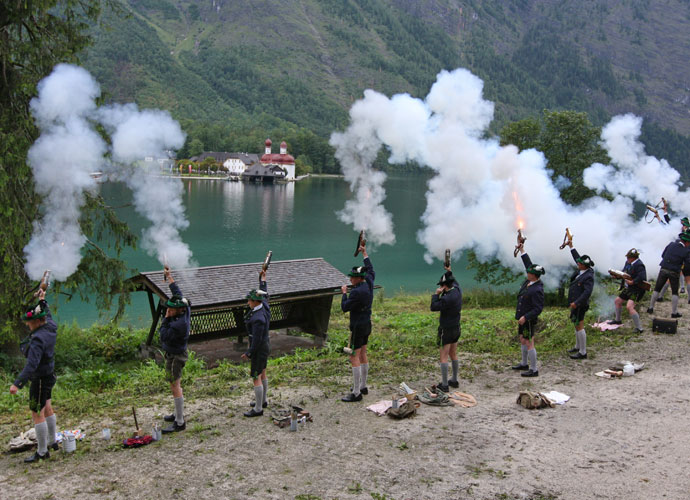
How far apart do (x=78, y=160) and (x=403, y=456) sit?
1047 cm

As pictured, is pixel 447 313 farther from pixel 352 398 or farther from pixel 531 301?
pixel 352 398

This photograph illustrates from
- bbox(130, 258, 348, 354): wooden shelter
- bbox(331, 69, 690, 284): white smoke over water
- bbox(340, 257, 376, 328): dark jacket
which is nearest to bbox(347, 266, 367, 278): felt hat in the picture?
bbox(340, 257, 376, 328): dark jacket

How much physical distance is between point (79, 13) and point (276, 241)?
31.1 meters

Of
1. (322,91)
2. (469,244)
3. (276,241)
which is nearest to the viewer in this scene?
(469,244)

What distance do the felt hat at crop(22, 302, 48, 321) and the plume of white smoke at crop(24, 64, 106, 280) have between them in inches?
245

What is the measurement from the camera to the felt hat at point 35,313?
8.13 meters

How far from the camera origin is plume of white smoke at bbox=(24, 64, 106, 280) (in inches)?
547

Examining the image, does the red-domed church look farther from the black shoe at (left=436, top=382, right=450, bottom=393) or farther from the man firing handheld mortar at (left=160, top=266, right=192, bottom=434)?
the man firing handheld mortar at (left=160, top=266, right=192, bottom=434)

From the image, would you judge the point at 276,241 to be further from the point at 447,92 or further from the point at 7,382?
the point at 7,382

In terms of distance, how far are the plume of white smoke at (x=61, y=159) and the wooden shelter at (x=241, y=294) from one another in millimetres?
2045

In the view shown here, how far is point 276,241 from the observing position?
150 feet

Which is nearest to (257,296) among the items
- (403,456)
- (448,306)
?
(403,456)

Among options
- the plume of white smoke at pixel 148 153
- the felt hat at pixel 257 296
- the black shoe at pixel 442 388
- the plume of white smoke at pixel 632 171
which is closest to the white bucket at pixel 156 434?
the felt hat at pixel 257 296

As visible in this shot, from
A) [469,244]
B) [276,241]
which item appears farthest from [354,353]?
[276,241]
